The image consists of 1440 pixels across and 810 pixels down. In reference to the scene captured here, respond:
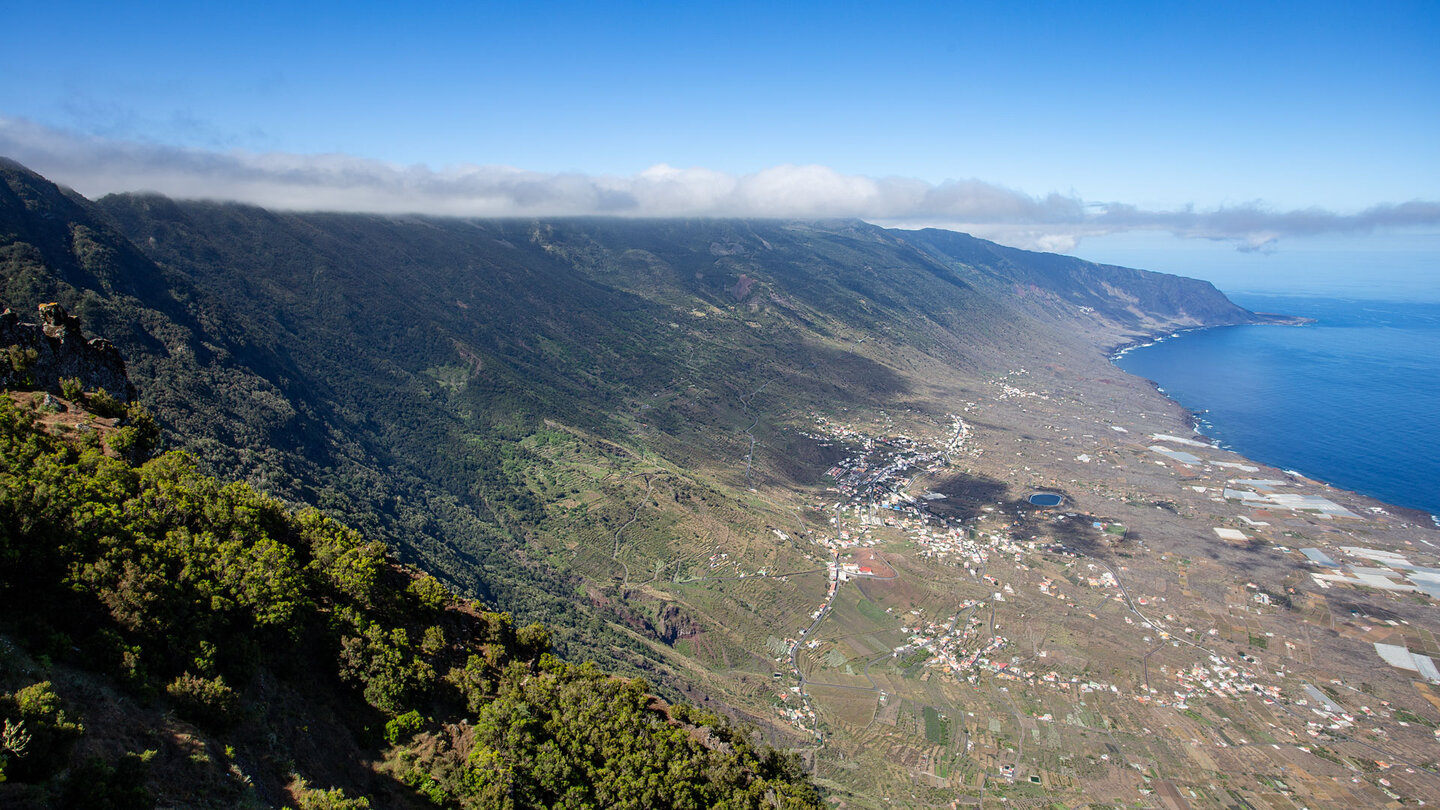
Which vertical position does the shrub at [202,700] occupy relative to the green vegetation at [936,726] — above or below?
above

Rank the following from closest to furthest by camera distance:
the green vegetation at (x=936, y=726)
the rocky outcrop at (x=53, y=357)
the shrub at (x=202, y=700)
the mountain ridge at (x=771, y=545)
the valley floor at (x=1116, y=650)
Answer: the shrub at (x=202, y=700) < the rocky outcrop at (x=53, y=357) < the valley floor at (x=1116, y=650) < the green vegetation at (x=936, y=726) < the mountain ridge at (x=771, y=545)

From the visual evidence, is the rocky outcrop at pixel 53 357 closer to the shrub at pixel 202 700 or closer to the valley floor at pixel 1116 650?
the shrub at pixel 202 700

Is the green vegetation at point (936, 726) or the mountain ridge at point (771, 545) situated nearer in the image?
the green vegetation at point (936, 726)

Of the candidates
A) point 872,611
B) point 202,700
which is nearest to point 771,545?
point 872,611

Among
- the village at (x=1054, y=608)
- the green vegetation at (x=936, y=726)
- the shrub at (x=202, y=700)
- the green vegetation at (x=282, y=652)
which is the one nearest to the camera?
the green vegetation at (x=282, y=652)

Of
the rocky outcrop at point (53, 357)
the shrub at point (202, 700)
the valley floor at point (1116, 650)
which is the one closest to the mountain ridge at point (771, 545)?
the valley floor at point (1116, 650)

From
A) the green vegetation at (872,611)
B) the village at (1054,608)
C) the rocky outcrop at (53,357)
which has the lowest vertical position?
the green vegetation at (872,611)

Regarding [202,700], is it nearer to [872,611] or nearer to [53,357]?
[53,357]
